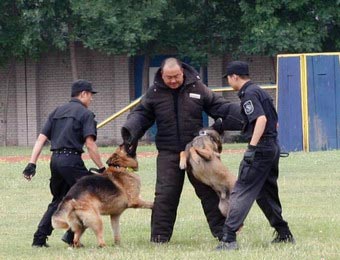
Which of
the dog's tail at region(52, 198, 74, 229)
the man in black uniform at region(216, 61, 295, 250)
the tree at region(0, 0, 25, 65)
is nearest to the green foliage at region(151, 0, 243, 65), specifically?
the tree at region(0, 0, 25, 65)

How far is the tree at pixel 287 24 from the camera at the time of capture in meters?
31.7

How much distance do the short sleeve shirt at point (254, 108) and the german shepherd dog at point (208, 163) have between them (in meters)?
0.64

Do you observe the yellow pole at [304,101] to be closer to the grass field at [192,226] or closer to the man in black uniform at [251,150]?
the grass field at [192,226]

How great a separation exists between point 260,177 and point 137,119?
1.75m

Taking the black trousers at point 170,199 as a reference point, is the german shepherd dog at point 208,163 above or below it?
above

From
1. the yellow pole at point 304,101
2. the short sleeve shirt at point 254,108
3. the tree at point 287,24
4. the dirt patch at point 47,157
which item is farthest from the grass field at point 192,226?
the tree at point 287,24

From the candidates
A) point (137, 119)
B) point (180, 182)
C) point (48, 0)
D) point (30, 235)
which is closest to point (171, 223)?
point (180, 182)

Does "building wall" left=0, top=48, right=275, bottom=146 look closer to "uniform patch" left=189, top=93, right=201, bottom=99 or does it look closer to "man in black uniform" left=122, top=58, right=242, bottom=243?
"man in black uniform" left=122, top=58, right=242, bottom=243

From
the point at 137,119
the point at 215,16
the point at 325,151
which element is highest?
the point at 215,16

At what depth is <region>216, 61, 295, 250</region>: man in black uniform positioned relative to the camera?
399 inches

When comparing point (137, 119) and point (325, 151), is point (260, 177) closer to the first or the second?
point (137, 119)

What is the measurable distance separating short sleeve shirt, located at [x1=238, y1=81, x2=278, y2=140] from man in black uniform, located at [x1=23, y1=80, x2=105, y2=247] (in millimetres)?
1779

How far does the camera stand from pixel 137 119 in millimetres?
11352

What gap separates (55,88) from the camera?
3600 cm
